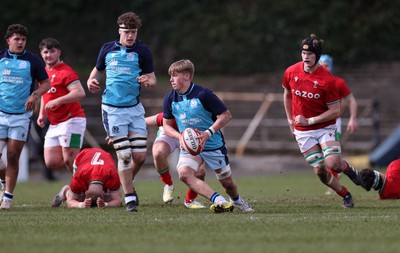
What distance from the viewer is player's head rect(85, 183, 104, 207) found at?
41.3ft

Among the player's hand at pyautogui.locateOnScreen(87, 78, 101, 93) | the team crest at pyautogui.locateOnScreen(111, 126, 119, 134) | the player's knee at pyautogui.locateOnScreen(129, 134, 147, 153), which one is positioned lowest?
the player's knee at pyautogui.locateOnScreen(129, 134, 147, 153)

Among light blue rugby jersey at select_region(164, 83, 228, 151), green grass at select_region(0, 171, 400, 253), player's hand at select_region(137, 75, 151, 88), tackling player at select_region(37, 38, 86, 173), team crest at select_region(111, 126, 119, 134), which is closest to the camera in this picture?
green grass at select_region(0, 171, 400, 253)

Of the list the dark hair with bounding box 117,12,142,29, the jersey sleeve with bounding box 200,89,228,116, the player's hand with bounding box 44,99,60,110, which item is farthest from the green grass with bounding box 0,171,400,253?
the dark hair with bounding box 117,12,142,29

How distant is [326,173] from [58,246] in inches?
190

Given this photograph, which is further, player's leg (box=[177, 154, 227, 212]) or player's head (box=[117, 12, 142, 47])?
player's head (box=[117, 12, 142, 47])

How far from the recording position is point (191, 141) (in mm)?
11016

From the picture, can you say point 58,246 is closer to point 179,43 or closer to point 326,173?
point 326,173

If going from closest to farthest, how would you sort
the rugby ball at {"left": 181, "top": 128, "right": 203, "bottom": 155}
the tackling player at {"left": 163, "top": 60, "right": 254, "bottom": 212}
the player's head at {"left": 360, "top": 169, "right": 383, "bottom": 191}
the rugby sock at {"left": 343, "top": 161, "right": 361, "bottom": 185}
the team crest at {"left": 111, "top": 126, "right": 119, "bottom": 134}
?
the rugby ball at {"left": 181, "top": 128, "right": 203, "bottom": 155} → the tackling player at {"left": 163, "top": 60, "right": 254, "bottom": 212} → the team crest at {"left": 111, "top": 126, "right": 119, "bottom": 134} → the rugby sock at {"left": 343, "top": 161, "right": 361, "bottom": 185} → the player's head at {"left": 360, "top": 169, "right": 383, "bottom": 191}

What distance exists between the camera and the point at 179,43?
1465 inches

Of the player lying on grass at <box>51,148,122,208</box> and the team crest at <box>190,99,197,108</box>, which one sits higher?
the team crest at <box>190,99,197,108</box>

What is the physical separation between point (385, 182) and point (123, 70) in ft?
13.3

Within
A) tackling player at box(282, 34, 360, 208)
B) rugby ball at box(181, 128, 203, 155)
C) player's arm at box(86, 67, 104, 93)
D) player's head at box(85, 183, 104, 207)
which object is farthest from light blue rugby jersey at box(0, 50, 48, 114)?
tackling player at box(282, 34, 360, 208)

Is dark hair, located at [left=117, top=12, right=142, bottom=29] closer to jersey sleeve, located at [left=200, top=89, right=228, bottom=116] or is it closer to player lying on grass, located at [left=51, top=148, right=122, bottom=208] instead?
jersey sleeve, located at [left=200, top=89, right=228, bottom=116]

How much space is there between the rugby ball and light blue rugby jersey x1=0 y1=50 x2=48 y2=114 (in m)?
2.61
